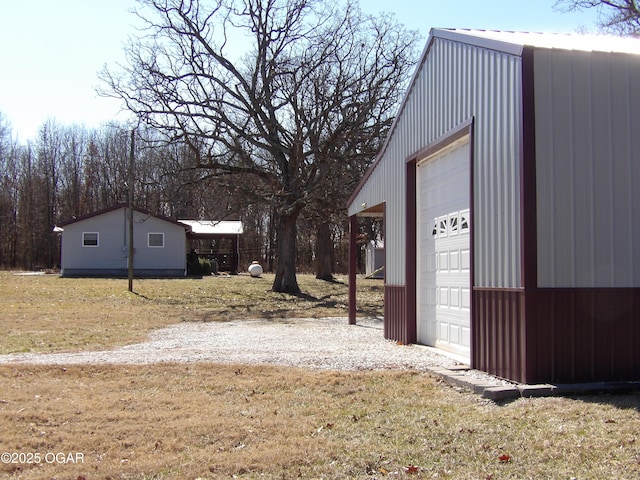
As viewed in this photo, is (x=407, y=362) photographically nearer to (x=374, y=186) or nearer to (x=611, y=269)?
(x=611, y=269)

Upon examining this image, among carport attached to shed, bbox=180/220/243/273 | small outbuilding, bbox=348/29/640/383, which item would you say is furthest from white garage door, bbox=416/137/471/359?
carport attached to shed, bbox=180/220/243/273

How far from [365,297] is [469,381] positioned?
730 inches

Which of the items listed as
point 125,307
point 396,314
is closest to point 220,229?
point 125,307

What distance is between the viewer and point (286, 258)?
1062 inches

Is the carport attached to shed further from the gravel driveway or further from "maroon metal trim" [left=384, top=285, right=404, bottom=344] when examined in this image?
"maroon metal trim" [left=384, top=285, right=404, bottom=344]

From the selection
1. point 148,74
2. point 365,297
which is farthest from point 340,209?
point 148,74

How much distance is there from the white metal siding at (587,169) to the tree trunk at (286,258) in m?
19.7

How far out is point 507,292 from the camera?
7262 mm

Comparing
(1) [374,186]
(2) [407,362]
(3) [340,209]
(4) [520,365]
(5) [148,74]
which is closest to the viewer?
(4) [520,365]

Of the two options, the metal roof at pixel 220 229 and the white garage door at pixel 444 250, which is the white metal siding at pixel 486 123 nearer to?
the white garage door at pixel 444 250

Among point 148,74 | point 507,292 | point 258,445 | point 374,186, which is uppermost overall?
point 148,74

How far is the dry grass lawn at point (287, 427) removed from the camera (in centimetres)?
462

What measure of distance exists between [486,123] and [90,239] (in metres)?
32.4

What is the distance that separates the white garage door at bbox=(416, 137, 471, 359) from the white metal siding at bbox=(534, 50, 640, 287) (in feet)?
5.63
